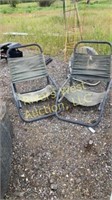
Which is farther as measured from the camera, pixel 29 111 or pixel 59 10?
pixel 59 10

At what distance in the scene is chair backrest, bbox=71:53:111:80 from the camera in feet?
10.3

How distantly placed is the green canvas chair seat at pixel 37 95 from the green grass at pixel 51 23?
5.25ft

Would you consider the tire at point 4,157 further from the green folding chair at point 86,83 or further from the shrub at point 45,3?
the shrub at point 45,3

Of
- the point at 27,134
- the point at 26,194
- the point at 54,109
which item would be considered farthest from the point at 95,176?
the point at 54,109

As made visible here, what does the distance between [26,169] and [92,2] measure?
3672 millimetres

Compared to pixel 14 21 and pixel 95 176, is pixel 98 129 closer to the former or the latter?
pixel 95 176

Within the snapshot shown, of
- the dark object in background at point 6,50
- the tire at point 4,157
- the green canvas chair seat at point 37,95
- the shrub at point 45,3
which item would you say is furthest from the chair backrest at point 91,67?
the shrub at point 45,3

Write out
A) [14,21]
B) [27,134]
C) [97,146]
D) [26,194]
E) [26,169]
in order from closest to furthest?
1. [26,194]
2. [26,169]
3. [97,146]
4. [27,134]
5. [14,21]

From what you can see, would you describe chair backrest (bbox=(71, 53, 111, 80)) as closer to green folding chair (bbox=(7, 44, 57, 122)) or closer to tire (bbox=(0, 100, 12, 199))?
green folding chair (bbox=(7, 44, 57, 122))

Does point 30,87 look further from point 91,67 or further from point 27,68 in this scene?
point 91,67

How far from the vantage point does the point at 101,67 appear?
10.4 ft

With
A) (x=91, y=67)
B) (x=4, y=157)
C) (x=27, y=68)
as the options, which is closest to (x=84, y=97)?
(x=91, y=67)

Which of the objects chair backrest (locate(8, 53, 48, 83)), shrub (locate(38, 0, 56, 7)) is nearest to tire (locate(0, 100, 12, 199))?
chair backrest (locate(8, 53, 48, 83))

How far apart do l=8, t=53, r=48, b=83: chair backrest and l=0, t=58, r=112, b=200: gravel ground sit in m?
0.58
